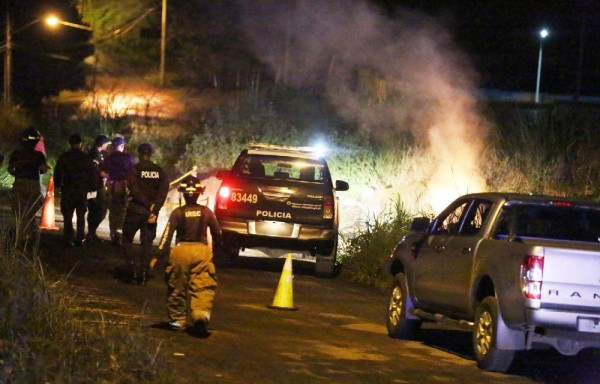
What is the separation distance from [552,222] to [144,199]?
5.70m

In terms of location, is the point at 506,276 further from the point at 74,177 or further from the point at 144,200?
the point at 74,177

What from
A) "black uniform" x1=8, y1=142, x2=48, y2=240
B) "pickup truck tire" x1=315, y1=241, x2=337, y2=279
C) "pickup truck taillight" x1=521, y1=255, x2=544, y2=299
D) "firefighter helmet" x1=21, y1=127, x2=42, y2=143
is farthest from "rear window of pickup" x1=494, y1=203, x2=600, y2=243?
"firefighter helmet" x1=21, y1=127, x2=42, y2=143

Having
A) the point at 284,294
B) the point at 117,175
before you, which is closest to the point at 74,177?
the point at 117,175

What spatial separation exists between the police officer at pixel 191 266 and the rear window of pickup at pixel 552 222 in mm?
2909

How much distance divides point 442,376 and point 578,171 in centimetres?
976

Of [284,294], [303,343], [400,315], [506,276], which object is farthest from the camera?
[284,294]

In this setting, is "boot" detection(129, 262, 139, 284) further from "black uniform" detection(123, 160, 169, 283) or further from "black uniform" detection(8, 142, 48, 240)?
"black uniform" detection(8, 142, 48, 240)

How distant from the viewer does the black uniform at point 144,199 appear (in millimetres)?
14523

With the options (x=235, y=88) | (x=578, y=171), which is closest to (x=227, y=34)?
(x=235, y=88)

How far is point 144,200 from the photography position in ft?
47.7

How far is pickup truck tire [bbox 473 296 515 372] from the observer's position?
10.2 metres

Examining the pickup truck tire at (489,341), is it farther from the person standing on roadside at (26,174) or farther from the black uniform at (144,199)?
the person standing on roadside at (26,174)

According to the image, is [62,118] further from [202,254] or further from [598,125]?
[202,254]

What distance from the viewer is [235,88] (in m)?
51.3
